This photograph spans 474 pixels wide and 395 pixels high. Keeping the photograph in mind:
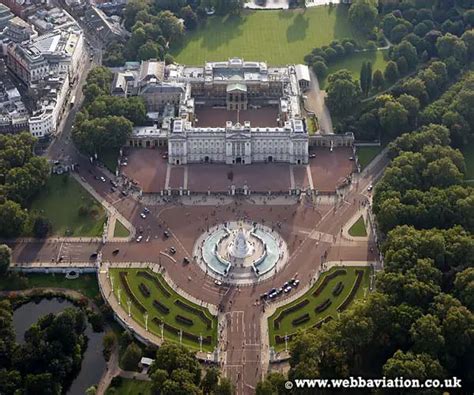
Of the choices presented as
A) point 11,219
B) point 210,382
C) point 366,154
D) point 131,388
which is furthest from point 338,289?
point 11,219

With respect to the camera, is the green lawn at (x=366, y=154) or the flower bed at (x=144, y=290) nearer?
the flower bed at (x=144, y=290)

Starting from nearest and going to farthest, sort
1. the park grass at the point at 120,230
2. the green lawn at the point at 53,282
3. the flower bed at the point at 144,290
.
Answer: the flower bed at the point at 144,290, the green lawn at the point at 53,282, the park grass at the point at 120,230

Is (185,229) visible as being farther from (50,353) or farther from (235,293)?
(50,353)

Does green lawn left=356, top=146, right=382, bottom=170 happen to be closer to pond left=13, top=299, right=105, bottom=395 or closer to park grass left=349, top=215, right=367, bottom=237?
park grass left=349, top=215, right=367, bottom=237

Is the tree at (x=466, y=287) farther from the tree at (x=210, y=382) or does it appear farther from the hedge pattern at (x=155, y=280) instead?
the hedge pattern at (x=155, y=280)

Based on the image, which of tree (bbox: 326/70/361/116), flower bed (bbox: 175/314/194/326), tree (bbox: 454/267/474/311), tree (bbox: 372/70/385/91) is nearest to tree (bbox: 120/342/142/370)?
flower bed (bbox: 175/314/194/326)

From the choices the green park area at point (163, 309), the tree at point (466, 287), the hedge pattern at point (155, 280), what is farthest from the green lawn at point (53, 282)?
the tree at point (466, 287)

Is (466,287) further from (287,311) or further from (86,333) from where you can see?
(86,333)
